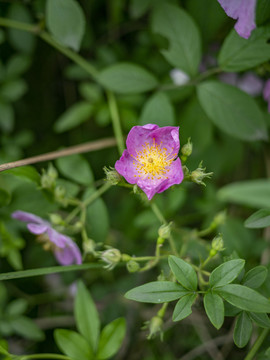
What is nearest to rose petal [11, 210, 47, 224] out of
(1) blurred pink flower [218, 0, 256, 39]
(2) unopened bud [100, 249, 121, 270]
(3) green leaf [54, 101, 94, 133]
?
(2) unopened bud [100, 249, 121, 270]

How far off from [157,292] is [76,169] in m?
0.71

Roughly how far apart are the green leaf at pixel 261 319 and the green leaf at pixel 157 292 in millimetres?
184

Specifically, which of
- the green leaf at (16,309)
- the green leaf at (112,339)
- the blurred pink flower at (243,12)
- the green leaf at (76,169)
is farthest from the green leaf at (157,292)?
the green leaf at (16,309)

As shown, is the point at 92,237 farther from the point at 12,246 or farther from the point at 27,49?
the point at 27,49

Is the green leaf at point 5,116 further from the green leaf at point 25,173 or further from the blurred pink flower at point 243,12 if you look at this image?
the blurred pink flower at point 243,12

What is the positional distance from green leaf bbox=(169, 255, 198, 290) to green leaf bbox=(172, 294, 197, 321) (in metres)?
0.03

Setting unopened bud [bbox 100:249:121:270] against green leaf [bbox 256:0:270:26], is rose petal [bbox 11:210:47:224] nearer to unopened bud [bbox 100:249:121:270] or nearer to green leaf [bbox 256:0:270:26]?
unopened bud [bbox 100:249:121:270]

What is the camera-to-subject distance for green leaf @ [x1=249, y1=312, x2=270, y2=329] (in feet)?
3.50

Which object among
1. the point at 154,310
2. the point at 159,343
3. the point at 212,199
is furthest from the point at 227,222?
the point at 159,343

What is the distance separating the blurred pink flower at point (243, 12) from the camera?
118 centimetres

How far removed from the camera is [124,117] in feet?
6.38

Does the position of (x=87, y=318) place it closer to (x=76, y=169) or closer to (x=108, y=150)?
(x=76, y=169)

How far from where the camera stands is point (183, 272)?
1.07m

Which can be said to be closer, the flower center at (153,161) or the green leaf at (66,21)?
the flower center at (153,161)
